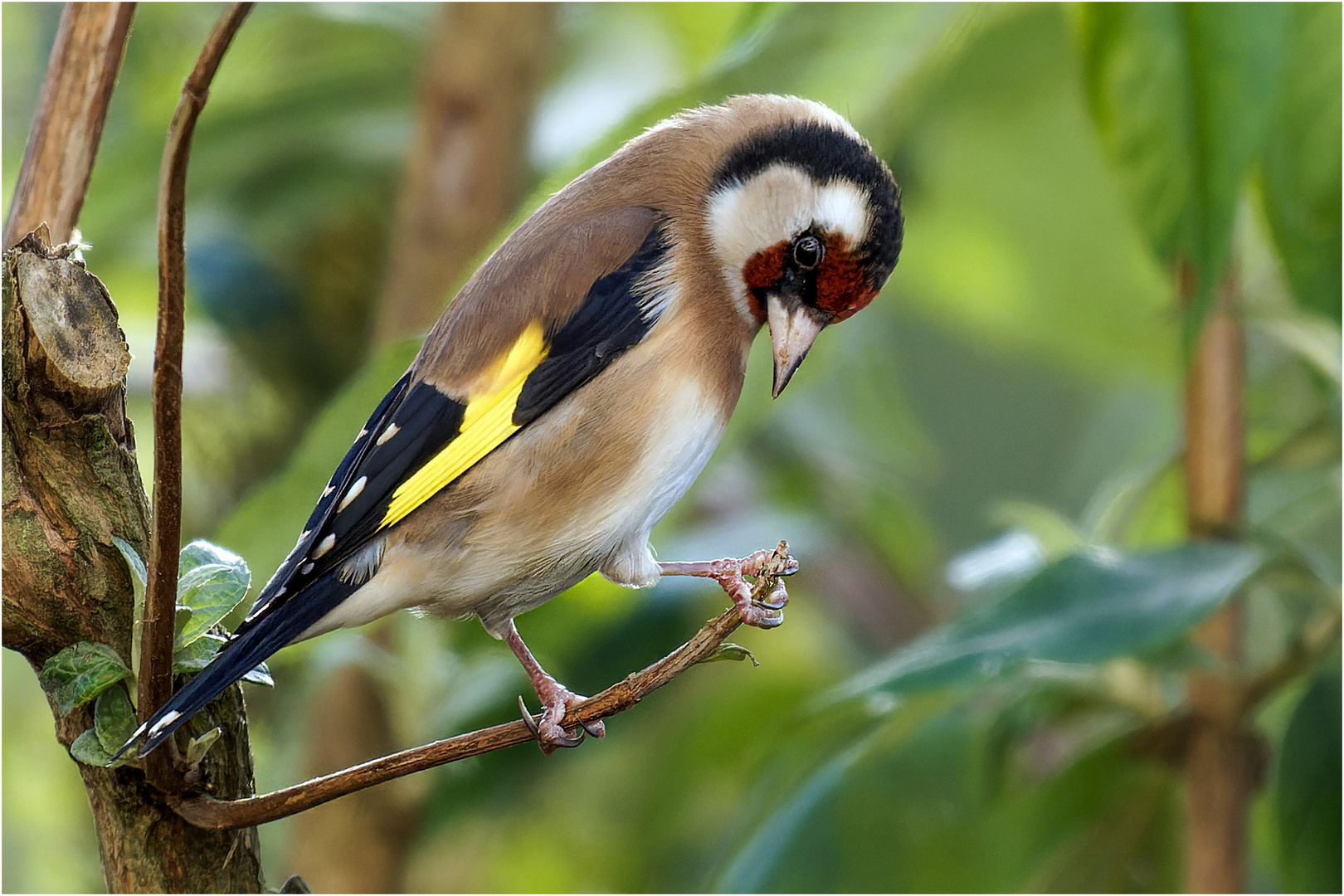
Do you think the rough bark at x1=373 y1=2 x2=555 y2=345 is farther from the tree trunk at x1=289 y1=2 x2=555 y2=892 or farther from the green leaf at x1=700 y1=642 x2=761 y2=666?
the green leaf at x1=700 y1=642 x2=761 y2=666

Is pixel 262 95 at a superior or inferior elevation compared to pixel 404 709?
superior

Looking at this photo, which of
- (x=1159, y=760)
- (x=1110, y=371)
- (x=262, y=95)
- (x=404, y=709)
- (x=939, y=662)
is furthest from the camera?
(x=1110, y=371)

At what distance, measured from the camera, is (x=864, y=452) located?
1.48 m

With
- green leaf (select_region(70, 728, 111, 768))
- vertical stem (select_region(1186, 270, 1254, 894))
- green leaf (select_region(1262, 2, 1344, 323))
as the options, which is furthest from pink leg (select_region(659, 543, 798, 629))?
vertical stem (select_region(1186, 270, 1254, 894))

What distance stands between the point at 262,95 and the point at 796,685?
2.93 ft

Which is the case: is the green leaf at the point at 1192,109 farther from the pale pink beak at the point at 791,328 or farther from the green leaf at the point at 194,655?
the green leaf at the point at 194,655

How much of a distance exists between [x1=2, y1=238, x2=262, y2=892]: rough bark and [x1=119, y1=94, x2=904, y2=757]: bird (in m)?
0.06

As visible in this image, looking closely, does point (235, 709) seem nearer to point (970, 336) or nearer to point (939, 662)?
point (939, 662)

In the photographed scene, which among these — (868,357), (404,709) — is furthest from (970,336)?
(404,709)

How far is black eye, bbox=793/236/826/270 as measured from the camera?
49cm

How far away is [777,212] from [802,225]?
0.6 inches

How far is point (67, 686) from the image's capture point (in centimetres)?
46

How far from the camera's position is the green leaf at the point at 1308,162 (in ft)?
2.63

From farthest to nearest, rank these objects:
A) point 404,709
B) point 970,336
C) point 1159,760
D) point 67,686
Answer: point 970,336 → point 1159,760 → point 404,709 → point 67,686
